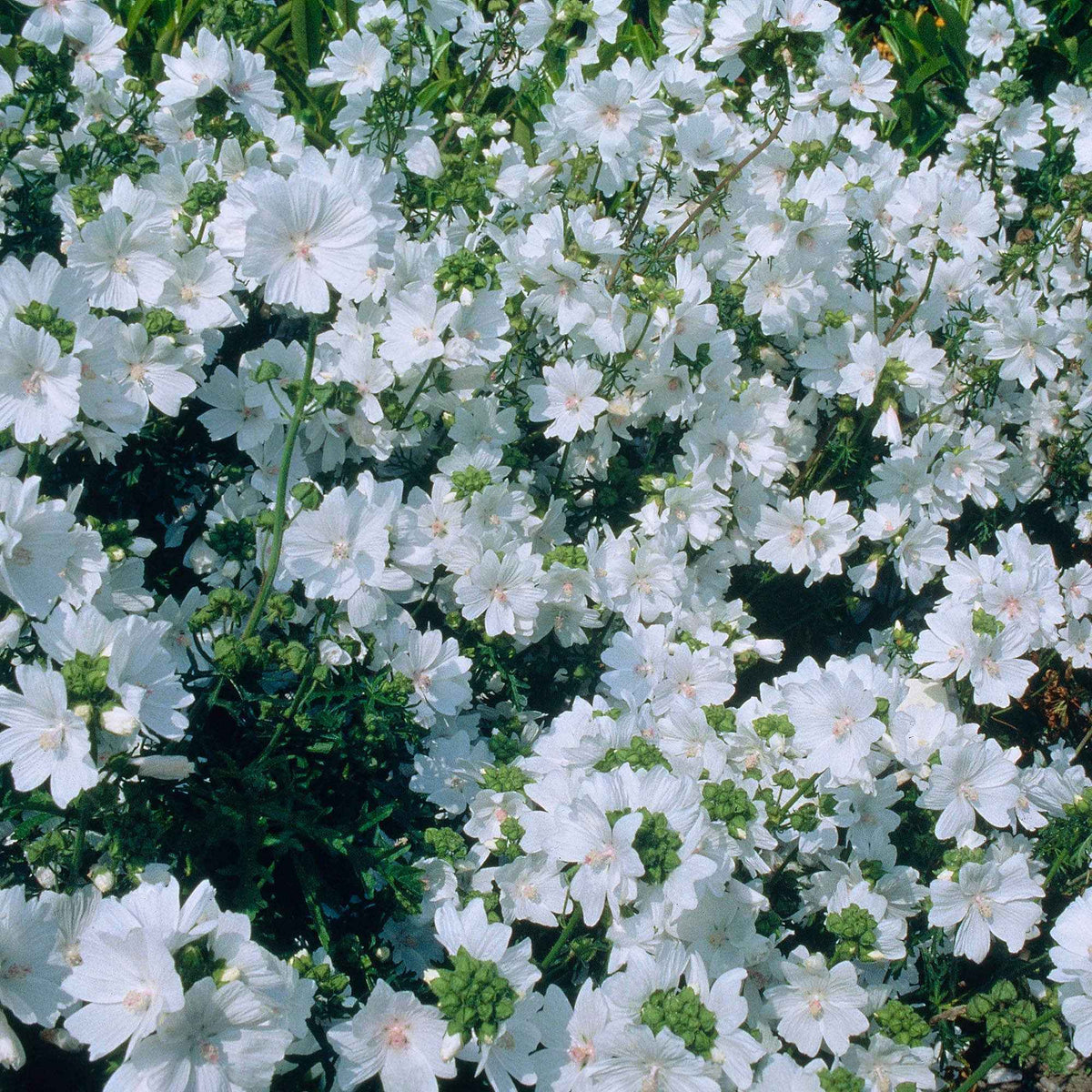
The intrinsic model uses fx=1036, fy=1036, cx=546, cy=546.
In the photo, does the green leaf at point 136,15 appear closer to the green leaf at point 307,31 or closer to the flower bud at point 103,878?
the green leaf at point 307,31

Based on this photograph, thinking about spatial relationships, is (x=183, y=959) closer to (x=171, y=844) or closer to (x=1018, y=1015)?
(x=171, y=844)

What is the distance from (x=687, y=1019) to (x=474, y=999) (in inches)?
16.3

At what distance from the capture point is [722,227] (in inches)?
144

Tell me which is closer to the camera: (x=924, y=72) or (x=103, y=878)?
(x=103, y=878)

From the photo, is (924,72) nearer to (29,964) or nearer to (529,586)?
(529,586)

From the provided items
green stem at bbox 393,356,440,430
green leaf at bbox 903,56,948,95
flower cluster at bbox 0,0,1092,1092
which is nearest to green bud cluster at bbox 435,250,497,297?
flower cluster at bbox 0,0,1092,1092

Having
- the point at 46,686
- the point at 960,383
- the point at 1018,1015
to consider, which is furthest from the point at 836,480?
the point at 46,686

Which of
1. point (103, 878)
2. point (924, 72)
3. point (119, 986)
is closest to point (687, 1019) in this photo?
point (119, 986)

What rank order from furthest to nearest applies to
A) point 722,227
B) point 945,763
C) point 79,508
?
point 722,227 < point 79,508 < point 945,763

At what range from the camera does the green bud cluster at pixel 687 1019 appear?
1.99m

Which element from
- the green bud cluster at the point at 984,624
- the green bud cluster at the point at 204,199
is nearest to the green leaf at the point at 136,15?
the green bud cluster at the point at 204,199

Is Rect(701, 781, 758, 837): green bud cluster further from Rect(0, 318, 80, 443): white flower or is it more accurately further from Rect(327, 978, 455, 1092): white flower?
Rect(0, 318, 80, 443): white flower

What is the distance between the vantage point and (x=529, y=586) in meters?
2.86

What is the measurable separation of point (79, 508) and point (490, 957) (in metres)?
1.94
